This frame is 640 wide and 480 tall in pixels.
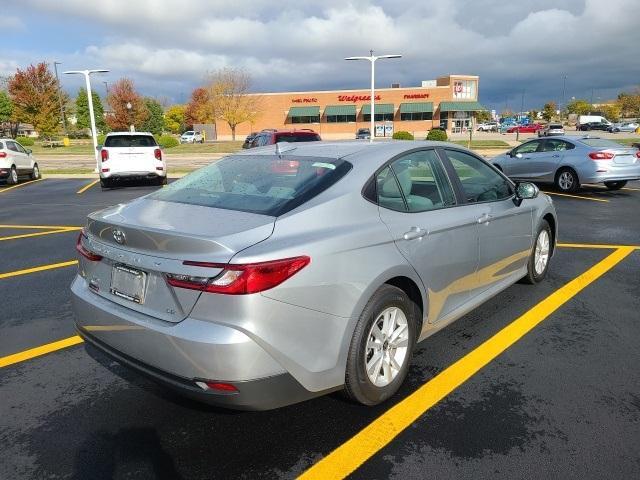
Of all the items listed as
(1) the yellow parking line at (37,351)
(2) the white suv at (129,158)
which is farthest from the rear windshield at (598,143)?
(1) the yellow parking line at (37,351)

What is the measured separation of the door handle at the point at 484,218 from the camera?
3.83 meters

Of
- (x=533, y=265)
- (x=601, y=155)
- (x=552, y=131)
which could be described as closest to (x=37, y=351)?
(x=533, y=265)

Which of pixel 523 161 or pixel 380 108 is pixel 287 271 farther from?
pixel 380 108

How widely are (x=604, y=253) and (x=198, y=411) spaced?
575 cm

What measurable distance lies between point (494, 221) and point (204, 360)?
8.68 ft

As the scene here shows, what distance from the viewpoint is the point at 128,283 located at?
272cm

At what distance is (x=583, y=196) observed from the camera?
12.2 m

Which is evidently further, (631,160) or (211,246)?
(631,160)

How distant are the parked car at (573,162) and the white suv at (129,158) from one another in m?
10.0

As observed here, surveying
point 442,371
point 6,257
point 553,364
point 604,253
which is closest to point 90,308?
point 442,371

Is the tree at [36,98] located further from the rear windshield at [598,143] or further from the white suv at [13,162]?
the rear windshield at [598,143]

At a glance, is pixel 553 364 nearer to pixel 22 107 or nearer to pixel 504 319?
pixel 504 319

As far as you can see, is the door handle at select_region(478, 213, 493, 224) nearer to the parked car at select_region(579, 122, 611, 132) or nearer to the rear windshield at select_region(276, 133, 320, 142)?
the rear windshield at select_region(276, 133, 320, 142)

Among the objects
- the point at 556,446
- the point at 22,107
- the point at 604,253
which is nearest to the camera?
the point at 556,446
